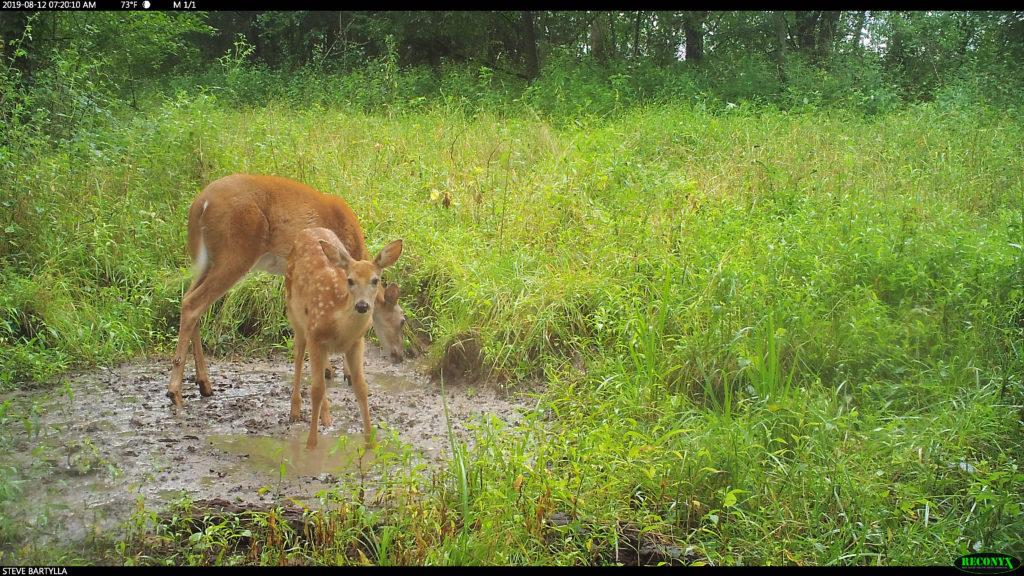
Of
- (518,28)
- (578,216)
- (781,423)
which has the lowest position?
(781,423)

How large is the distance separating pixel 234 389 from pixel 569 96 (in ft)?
27.2

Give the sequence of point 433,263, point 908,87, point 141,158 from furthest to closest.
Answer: point 908,87 < point 141,158 < point 433,263

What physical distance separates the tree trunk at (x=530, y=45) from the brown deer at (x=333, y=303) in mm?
13172

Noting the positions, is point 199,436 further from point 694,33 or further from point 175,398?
point 694,33

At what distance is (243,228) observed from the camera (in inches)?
214

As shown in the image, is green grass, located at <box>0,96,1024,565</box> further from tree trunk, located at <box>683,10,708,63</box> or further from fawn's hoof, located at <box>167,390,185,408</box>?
tree trunk, located at <box>683,10,708,63</box>

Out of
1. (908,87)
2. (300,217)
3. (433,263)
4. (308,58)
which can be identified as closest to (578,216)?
(433,263)

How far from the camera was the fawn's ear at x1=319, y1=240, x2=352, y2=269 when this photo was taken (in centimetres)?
442

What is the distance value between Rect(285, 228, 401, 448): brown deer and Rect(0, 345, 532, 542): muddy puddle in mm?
288

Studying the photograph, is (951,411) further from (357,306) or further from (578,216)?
(578,216)

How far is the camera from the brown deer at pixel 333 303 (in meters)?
4.38

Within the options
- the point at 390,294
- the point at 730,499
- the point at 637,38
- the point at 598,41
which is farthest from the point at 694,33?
the point at 730,499

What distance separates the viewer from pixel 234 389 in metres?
5.62

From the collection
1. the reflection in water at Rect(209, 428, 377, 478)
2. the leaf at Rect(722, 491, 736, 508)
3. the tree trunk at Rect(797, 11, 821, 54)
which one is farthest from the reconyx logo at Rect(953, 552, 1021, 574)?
the tree trunk at Rect(797, 11, 821, 54)
